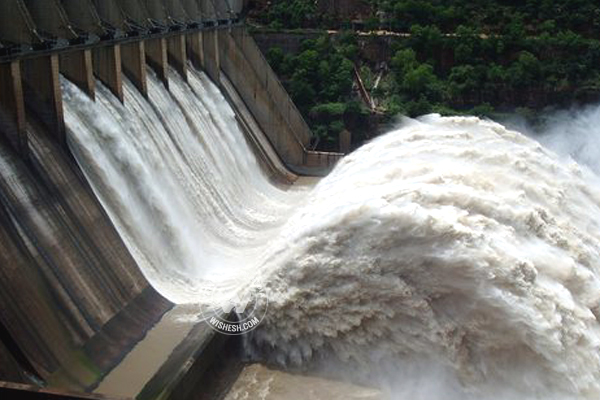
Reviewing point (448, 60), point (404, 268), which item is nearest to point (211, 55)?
point (448, 60)

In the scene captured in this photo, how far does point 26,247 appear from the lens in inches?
436

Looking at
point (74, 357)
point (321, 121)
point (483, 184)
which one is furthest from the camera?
point (321, 121)

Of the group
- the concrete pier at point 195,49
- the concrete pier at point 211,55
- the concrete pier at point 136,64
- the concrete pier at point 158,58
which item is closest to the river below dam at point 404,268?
the concrete pier at point 136,64

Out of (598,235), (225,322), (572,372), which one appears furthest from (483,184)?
(225,322)

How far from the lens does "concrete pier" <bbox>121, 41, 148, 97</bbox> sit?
56.9 feet

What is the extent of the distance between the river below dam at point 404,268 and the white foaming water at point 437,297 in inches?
0.8

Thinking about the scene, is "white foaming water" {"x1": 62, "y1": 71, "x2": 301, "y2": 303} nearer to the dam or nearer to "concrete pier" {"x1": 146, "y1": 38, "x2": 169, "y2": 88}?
the dam

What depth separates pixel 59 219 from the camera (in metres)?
12.1

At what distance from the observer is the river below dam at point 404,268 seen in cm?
1112

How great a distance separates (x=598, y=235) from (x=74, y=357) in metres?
10.4

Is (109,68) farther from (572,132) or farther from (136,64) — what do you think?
(572,132)

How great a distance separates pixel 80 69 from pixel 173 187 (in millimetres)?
3090

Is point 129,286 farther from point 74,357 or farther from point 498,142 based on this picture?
point 498,142

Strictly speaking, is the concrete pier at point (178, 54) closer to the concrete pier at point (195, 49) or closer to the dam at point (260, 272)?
the concrete pier at point (195, 49)
